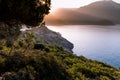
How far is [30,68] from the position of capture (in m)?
33.0

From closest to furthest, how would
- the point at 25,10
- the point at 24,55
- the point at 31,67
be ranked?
the point at 25,10 < the point at 31,67 < the point at 24,55

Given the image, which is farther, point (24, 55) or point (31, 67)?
point (24, 55)

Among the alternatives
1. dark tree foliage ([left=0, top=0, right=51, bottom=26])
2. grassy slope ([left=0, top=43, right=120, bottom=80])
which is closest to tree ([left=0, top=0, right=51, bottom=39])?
dark tree foliage ([left=0, top=0, right=51, bottom=26])

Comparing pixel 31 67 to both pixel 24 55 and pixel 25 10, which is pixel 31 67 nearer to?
pixel 24 55

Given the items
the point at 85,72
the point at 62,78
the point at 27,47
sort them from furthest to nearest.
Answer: the point at 85,72 < the point at 27,47 < the point at 62,78

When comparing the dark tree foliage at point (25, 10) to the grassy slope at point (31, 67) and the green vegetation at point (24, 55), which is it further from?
the grassy slope at point (31, 67)

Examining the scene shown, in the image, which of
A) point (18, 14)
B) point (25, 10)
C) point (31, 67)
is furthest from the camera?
point (31, 67)

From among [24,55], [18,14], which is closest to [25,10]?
[18,14]

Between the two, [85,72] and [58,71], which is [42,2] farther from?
[85,72]

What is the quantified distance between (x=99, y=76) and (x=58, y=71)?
34.1 ft

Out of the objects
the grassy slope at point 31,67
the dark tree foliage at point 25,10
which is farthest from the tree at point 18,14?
the grassy slope at point 31,67

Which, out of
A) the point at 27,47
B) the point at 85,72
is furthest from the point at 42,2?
the point at 85,72

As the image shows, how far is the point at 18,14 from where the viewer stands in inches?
1268

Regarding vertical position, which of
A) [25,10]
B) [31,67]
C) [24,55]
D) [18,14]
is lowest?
[31,67]
